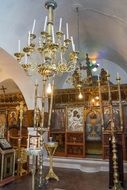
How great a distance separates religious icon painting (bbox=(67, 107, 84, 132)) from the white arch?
1.48 meters

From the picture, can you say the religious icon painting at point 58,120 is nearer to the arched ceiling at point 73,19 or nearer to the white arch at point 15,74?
the white arch at point 15,74

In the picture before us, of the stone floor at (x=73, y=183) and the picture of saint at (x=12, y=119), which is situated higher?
the picture of saint at (x=12, y=119)

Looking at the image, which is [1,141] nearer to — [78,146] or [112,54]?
[78,146]

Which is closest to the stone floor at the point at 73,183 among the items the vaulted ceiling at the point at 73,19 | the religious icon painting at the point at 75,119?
the religious icon painting at the point at 75,119

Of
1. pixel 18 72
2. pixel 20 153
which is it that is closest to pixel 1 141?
pixel 20 153

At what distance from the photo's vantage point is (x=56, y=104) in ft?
25.2

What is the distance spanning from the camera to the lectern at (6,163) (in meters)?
4.44

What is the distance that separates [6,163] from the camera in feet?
15.1

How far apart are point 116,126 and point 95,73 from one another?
Answer: 7.82 ft

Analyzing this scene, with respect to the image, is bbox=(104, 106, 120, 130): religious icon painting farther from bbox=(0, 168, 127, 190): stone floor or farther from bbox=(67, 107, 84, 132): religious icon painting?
bbox=(0, 168, 127, 190): stone floor

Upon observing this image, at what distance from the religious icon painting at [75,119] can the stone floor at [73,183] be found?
1.99 metres

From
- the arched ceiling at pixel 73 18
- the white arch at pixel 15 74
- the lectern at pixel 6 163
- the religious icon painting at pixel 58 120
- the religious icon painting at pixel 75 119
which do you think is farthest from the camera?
the religious icon painting at pixel 58 120

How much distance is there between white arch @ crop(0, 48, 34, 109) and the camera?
488 cm

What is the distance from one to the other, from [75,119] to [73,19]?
131 inches
